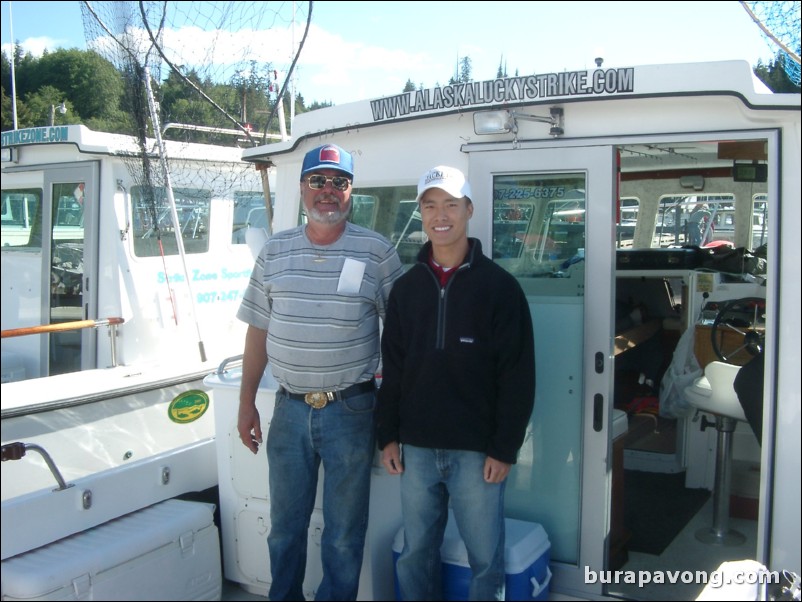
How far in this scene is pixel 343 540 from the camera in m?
3.00

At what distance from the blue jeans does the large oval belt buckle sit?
1.28 feet

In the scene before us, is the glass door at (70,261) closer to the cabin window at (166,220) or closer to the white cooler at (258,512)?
the cabin window at (166,220)

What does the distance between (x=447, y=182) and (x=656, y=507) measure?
2.90 m

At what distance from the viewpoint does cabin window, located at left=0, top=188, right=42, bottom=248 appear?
265 inches

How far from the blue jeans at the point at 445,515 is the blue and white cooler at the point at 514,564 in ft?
0.68

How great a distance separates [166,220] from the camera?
653cm

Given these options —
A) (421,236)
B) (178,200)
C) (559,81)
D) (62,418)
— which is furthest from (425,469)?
(178,200)

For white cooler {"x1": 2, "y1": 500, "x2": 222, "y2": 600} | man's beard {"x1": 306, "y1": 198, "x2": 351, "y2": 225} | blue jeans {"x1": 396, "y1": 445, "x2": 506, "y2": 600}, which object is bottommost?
white cooler {"x1": 2, "y1": 500, "x2": 222, "y2": 600}

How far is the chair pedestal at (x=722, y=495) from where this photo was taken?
408cm

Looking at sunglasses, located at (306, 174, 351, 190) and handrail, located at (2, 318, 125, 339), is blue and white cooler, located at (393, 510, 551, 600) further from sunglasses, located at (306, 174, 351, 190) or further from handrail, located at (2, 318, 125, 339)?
handrail, located at (2, 318, 125, 339)

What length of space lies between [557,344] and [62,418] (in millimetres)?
3509

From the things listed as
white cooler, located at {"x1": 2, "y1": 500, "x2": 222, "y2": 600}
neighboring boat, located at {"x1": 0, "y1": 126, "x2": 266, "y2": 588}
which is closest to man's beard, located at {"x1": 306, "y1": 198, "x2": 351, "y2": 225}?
white cooler, located at {"x1": 2, "y1": 500, "x2": 222, "y2": 600}

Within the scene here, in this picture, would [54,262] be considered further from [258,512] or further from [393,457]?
[393,457]

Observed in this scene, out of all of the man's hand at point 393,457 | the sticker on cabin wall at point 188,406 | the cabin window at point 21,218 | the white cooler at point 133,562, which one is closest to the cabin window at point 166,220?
the cabin window at point 21,218
